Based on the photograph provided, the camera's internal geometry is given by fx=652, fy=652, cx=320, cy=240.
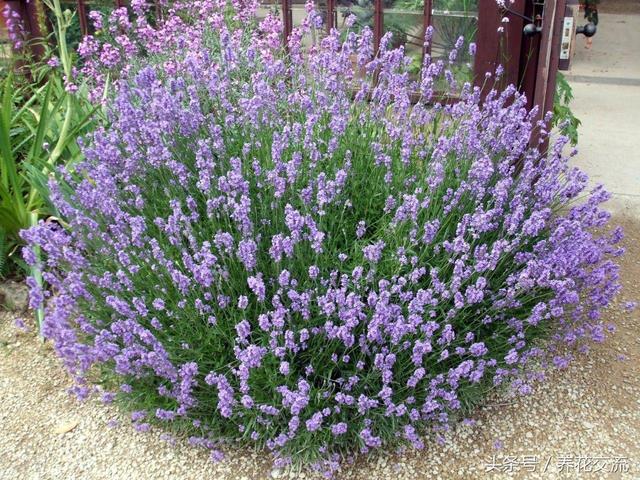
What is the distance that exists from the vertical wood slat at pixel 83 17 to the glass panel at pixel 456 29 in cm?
318

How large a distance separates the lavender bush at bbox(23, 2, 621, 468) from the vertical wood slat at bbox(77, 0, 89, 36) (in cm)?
319

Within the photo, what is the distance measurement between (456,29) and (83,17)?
11.1ft

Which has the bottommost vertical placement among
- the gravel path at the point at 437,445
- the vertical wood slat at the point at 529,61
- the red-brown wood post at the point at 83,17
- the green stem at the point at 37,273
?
the gravel path at the point at 437,445

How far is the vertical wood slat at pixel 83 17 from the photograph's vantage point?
5.85 m

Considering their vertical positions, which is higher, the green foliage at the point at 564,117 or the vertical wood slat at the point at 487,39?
the vertical wood slat at the point at 487,39

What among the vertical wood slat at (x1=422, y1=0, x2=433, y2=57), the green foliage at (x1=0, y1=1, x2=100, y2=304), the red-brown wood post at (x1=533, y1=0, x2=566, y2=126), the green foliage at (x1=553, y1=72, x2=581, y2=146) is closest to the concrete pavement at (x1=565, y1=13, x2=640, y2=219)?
the green foliage at (x1=553, y1=72, x2=581, y2=146)

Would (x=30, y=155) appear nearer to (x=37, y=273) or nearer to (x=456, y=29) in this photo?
(x=37, y=273)

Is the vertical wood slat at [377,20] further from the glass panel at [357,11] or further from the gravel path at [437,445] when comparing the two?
the gravel path at [437,445]

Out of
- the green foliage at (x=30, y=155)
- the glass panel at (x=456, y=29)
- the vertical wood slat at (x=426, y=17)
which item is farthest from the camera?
the vertical wood slat at (x=426, y=17)

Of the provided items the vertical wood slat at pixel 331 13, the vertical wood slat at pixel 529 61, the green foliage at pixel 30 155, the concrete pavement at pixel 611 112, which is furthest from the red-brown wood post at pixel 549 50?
the green foliage at pixel 30 155

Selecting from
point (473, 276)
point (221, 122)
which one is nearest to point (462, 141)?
point (473, 276)

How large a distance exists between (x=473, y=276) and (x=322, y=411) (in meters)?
0.83

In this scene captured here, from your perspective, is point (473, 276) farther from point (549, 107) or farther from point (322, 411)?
point (549, 107)

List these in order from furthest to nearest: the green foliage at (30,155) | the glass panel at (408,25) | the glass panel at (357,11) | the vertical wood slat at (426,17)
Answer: the glass panel at (357,11) → the glass panel at (408,25) → the vertical wood slat at (426,17) → the green foliage at (30,155)
